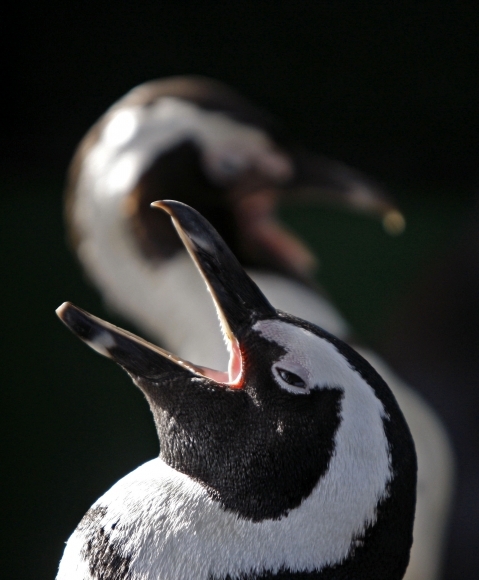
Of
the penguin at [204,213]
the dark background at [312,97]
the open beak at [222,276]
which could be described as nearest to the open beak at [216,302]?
the open beak at [222,276]

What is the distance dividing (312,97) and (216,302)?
1684mm

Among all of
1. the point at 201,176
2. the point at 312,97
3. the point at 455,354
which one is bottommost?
the point at 455,354

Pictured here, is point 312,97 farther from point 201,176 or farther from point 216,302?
point 216,302

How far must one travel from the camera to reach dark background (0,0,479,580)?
2025 millimetres

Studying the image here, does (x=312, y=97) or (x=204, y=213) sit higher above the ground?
(x=312, y=97)

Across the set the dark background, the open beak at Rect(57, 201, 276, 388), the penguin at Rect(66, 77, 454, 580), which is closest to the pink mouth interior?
the open beak at Rect(57, 201, 276, 388)

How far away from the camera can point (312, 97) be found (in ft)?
7.12

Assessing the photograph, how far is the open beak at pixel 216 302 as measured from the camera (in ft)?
1.82

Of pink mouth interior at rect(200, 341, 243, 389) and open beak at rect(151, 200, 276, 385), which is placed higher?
open beak at rect(151, 200, 276, 385)

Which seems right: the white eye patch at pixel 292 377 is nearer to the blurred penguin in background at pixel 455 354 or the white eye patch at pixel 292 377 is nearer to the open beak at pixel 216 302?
the open beak at pixel 216 302

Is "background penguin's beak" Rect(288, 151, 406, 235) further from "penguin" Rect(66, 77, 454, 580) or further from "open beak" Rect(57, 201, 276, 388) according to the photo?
"open beak" Rect(57, 201, 276, 388)

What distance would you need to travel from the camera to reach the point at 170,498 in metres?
0.54

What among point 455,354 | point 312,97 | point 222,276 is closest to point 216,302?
point 222,276

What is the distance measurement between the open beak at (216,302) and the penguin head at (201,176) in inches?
19.3
